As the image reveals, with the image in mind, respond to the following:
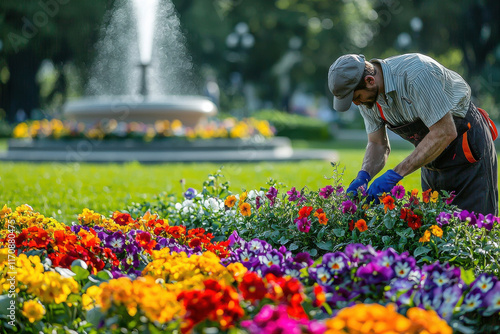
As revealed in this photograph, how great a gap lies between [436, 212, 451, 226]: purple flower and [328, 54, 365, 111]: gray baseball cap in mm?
761

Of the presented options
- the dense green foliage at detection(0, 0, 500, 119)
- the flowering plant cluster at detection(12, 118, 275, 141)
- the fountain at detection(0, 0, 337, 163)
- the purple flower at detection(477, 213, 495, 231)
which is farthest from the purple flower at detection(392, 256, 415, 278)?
the dense green foliage at detection(0, 0, 500, 119)

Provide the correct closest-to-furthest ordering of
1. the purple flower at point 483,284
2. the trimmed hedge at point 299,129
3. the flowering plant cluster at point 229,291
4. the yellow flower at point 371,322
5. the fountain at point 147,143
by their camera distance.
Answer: the yellow flower at point 371,322 → the flowering plant cluster at point 229,291 → the purple flower at point 483,284 → the fountain at point 147,143 → the trimmed hedge at point 299,129

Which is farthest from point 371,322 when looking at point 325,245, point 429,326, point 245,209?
point 245,209

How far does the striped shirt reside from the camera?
299 centimetres

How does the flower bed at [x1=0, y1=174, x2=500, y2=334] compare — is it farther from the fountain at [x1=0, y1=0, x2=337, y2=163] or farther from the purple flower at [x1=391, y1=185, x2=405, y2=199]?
the fountain at [x1=0, y1=0, x2=337, y2=163]

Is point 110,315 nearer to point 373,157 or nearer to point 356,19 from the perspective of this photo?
point 373,157

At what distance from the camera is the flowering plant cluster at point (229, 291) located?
1.72 metres

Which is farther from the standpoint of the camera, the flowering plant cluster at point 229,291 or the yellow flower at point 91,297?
the yellow flower at point 91,297

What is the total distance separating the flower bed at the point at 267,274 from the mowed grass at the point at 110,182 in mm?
1207

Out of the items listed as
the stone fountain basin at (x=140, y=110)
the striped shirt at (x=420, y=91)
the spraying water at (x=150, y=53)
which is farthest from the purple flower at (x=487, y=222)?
the spraying water at (x=150, y=53)

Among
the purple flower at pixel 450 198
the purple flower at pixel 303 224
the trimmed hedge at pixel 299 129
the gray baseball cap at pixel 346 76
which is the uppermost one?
the gray baseball cap at pixel 346 76

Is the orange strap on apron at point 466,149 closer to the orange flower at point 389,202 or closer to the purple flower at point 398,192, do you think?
the purple flower at point 398,192

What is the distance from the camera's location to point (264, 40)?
109 ft

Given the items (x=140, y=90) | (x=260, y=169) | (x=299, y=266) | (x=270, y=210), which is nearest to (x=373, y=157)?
(x=270, y=210)
